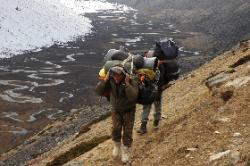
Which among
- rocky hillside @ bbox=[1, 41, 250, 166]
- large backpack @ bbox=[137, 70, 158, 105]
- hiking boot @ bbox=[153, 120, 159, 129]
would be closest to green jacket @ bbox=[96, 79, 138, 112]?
large backpack @ bbox=[137, 70, 158, 105]

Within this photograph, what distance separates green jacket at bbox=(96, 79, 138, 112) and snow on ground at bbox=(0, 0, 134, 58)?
9798 centimetres

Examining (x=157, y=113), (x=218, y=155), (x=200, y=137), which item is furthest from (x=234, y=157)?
(x=157, y=113)

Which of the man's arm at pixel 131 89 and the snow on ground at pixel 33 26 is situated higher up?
the man's arm at pixel 131 89

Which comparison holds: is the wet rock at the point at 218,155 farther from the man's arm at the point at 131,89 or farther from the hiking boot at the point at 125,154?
the hiking boot at the point at 125,154

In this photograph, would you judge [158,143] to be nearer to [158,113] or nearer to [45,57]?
[158,113]

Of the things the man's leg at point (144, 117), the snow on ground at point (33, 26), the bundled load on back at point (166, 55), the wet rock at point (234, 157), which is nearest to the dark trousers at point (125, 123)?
the man's leg at point (144, 117)

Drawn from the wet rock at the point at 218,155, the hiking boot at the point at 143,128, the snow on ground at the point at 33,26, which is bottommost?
the snow on ground at the point at 33,26

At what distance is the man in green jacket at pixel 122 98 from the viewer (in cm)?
1201

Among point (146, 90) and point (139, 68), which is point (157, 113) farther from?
→ point (139, 68)

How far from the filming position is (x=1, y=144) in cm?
5000

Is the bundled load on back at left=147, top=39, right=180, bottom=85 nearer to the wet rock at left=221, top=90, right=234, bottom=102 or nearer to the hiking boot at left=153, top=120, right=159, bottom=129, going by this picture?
the hiking boot at left=153, top=120, right=159, bottom=129

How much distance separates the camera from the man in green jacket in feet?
39.4

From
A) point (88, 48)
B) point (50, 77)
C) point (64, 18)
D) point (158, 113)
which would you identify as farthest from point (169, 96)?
point (64, 18)

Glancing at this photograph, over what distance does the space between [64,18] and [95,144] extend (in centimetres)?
14080
